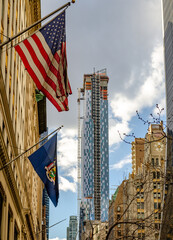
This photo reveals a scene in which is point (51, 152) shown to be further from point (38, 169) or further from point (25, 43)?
point (25, 43)

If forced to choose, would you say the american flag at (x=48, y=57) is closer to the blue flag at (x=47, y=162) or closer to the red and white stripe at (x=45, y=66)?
the red and white stripe at (x=45, y=66)

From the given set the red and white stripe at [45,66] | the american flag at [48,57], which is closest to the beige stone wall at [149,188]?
the red and white stripe at [45,66]

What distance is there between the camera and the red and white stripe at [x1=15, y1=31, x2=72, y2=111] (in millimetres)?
17094

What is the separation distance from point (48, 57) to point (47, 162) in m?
7.56

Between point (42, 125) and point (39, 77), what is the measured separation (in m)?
90.3

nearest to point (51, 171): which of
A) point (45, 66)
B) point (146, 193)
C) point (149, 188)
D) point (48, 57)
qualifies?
point (45, 66)

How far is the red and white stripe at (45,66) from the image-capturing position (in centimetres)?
1709

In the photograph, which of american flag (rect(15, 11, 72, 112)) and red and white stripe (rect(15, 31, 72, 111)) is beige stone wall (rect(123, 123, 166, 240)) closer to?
red and white stripe (rect(15, 31, 72, 111))

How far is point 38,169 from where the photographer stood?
2338 cm

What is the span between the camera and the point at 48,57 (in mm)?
17766

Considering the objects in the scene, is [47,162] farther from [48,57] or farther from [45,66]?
[48,57]

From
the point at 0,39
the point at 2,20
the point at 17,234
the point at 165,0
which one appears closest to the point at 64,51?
the point at 0,39

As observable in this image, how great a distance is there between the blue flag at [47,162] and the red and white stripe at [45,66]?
4.88m

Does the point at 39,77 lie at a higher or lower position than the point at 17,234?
higher
